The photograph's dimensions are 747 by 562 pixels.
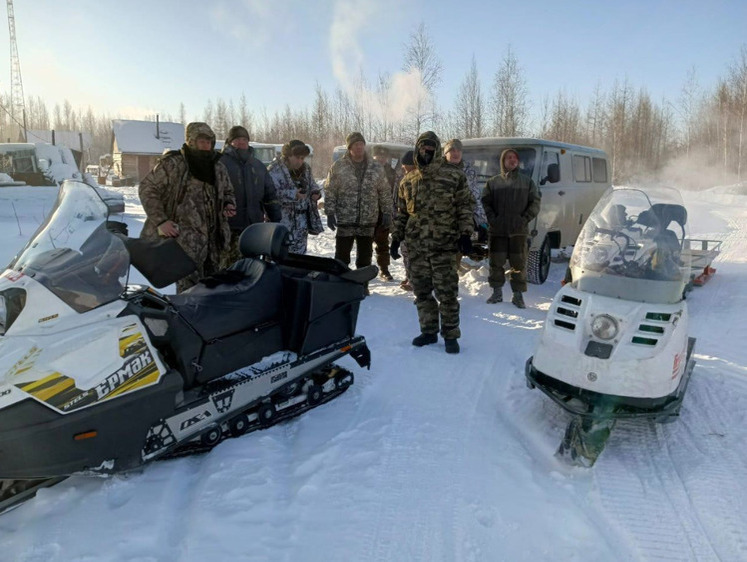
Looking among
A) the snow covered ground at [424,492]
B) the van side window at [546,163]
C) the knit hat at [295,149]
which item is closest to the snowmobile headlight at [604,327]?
the snow covered ground at [424,492]

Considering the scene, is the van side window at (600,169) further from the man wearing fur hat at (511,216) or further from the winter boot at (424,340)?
the winter boot at (424,340)

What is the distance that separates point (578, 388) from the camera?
303cm

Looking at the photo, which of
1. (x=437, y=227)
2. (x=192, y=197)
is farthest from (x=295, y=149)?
(x=437, y=227)

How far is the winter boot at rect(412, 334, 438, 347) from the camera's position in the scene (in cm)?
484

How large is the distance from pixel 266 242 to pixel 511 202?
3.75 m

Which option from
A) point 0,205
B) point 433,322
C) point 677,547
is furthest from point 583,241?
point 0,205

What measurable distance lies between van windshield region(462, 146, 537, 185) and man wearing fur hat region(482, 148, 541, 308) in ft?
3.71

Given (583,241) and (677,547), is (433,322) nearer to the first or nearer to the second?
(583,241)

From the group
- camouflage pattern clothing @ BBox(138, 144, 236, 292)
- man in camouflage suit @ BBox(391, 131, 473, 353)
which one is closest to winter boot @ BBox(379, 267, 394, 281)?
man in camouflage suit @ BBox(391, 131, 473, 353)

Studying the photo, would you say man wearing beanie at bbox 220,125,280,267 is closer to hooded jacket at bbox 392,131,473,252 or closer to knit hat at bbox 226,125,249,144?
knit hat at bbox 226,125,249,144

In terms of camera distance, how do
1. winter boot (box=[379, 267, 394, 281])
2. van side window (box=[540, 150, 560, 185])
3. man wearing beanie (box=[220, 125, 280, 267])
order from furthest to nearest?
1. winter boot (box=[379, 267, 394, 281])
2. van side window (box=[540, 150, 560, 185])
3. man wearing beanie (box=[220, 125, 280, 267])

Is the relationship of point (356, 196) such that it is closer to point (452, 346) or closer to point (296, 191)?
point (296, 191)

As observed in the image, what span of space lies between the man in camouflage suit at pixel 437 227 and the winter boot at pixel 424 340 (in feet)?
0.04

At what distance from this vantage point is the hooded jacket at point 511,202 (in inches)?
244
